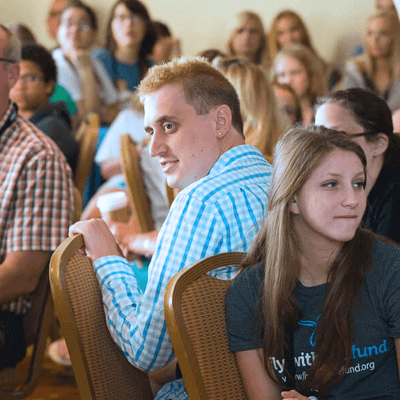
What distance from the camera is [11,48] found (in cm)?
209

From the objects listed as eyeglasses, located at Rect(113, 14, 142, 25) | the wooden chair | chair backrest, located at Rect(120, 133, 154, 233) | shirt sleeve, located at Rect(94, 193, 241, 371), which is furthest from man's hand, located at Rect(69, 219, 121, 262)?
eyeglasses, located at Rect(113, 14, 142, 25)

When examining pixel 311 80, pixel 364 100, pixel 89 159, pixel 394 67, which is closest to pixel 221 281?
pixel 364 100

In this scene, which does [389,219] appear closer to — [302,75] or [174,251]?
[174,251]

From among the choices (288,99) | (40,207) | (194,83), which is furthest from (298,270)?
(288,99)

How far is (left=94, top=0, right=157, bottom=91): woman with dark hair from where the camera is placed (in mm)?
5039

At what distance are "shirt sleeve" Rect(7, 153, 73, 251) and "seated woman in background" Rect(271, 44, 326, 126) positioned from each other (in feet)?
8.08

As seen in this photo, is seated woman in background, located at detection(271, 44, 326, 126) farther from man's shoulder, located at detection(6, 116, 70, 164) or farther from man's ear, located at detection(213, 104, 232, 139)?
man's ear, located at detection(213, 104, 232, 139)

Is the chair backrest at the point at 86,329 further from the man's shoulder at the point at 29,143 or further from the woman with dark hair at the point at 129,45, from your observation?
the woman with dark hair at the point at 129,45

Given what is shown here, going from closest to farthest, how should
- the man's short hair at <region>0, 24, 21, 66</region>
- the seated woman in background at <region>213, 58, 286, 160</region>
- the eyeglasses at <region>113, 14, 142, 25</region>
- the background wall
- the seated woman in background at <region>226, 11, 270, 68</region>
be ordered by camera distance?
the man's short hair at <region>0, 24, 21, 66</region> < the seated woman in background at <region>213, 58, 286, 160</region> < the eyeglasses at <region>113, 14, 142, 25</region> < the seated woman in background at <region>226, 11, 270, 68</region> < the background wall

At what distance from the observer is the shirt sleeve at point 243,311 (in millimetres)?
1173

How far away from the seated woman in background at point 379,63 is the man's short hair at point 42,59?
8.14 feet

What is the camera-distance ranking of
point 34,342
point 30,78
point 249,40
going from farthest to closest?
point 249,40, point 30,78, point 34,342

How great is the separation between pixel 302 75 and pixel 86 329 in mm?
3339

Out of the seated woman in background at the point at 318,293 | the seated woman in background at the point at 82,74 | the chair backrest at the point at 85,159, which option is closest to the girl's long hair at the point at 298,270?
the seated woman in background at the point at 318,293
